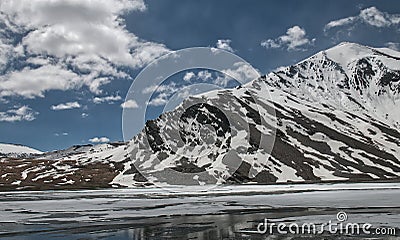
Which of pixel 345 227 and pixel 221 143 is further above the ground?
pixel 221 143

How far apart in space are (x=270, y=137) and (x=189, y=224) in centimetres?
16104

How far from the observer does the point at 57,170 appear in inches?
6722

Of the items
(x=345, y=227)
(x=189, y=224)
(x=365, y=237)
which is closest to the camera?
(x=365, y=237)

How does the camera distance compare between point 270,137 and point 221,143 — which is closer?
point 221,143

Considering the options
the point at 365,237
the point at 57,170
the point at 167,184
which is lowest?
the point at 365,237

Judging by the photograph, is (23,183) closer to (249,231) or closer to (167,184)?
(167,184)

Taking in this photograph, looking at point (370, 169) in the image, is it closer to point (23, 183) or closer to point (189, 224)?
point (23, 183)

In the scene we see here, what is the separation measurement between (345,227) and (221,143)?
5740 inches

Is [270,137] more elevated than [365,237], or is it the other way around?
[270,137]

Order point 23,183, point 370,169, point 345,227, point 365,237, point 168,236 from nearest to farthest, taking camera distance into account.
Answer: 1. point 365,237
2. point 168,236
3. point 345,227
4. point 23,183
5. point 370,169

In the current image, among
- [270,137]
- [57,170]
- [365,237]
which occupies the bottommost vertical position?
[365,237]

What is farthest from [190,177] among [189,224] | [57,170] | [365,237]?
[365,237]

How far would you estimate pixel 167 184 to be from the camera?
129m

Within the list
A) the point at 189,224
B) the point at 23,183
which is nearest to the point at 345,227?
the point at 189,224
